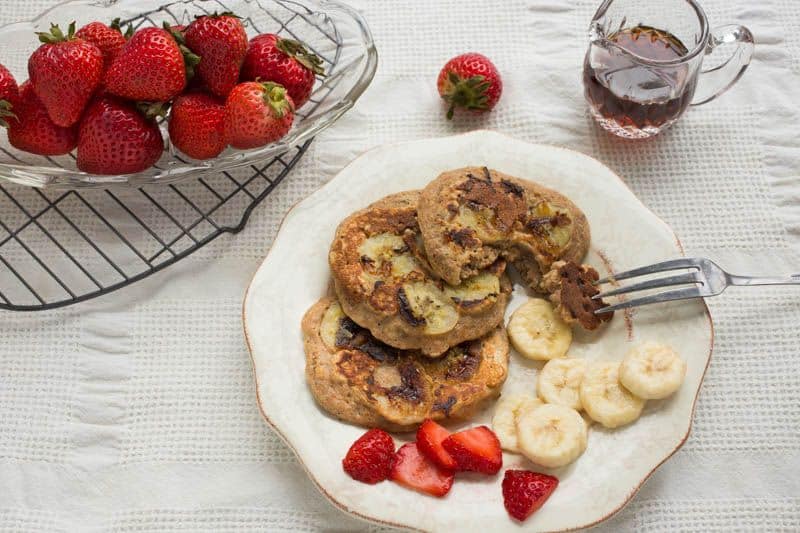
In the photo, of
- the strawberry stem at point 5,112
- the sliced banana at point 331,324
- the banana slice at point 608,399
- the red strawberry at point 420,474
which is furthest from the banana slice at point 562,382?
the strawberry stem at point 5,112

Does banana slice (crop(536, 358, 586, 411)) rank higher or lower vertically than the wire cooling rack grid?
lower

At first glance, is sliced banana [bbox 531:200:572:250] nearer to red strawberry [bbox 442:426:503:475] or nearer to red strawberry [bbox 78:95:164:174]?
red strawberry [bbox 442:426:503:475]

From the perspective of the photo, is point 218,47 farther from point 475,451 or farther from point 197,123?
point 475,451

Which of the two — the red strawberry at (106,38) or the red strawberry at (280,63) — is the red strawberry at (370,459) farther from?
the red strawberry at (106,38)

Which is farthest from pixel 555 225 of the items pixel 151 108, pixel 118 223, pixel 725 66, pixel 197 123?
pixel 118 223

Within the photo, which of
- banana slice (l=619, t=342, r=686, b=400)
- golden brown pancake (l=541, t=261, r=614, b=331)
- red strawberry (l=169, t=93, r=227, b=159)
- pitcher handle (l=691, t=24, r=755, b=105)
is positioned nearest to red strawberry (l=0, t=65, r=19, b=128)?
red strawberry (l=169, t=93, r=227, b=159)

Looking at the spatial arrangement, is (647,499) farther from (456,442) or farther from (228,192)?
(228,192)
